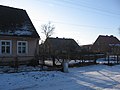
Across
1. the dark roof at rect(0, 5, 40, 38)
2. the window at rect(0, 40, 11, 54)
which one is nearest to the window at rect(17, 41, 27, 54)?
the dark roof at rect(0, 5, 40, 38)

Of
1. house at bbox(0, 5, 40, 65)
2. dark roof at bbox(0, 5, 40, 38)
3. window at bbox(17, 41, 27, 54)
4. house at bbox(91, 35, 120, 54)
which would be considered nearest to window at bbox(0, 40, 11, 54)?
house at bbox(0, 5, 40, 65)

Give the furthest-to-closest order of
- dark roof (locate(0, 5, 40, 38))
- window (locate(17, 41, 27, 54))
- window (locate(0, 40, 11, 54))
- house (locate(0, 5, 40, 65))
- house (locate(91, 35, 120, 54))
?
house (locate(91, 35, 120, 54))
window (locate(17, 41, 27, 54))
dark roof (locate(0, 5, 40, 38))
house (locate(0, 5, 40, 65))
window (locate(0, 40, 11, 54))

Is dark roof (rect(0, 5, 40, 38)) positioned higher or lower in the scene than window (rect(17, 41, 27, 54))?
higher

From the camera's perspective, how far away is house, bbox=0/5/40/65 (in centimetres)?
1977

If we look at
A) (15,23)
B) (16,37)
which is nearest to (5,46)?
(16,37)

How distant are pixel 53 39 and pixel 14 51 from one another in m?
38.7

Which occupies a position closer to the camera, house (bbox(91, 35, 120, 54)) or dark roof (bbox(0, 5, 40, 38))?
dark roof (bbox(0, 5, 40, 38))

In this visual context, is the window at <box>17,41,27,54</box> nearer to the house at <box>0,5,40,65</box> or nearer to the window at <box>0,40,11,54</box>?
the house at <box>0,5,40,65</box>

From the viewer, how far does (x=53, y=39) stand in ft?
193

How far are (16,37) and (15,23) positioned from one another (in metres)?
2.34

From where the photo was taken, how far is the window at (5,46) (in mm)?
19620

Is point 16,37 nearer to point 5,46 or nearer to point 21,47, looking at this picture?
point 21,47

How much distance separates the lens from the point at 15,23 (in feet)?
71.7

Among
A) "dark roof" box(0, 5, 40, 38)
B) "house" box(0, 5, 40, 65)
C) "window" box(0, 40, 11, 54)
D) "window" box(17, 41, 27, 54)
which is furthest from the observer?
"window" box(17, 41, 27, 54)
